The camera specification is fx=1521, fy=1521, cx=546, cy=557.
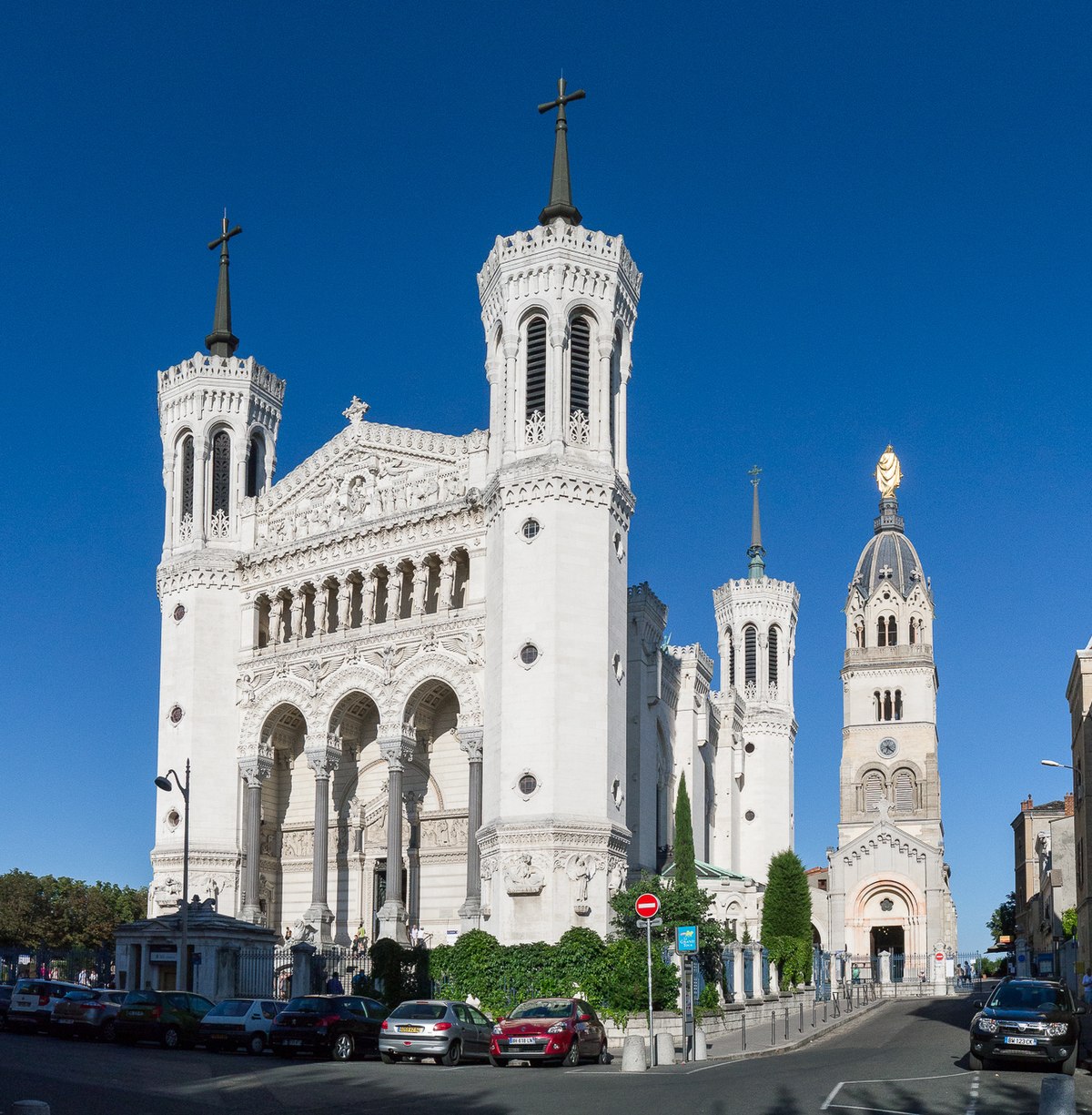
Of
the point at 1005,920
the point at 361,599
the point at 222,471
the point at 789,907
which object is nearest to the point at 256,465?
the point at 222,471

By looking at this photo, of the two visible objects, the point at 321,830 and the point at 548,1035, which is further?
the point at 321,830

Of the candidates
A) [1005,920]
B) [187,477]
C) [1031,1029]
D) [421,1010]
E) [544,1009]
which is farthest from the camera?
[1005,920]

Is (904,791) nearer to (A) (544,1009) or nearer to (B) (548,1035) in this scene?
(A) (544,1009)

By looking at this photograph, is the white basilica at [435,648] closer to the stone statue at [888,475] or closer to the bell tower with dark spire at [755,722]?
the bell tower with dark spire at [755,722]

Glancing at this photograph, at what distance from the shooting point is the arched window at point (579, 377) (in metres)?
47.2

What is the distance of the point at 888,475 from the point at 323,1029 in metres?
96.8

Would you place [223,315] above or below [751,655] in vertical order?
above

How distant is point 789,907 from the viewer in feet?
203

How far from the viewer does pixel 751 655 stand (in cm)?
7981

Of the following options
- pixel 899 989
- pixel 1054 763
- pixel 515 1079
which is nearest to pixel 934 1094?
pixel 515 1079

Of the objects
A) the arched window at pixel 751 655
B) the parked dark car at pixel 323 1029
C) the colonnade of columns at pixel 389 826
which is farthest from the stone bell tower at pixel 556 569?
the arched window at pixel 751 655

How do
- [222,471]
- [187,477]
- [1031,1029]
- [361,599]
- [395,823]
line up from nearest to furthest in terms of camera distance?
[1031,1029] → [395,823] → [361,599] → [222,471] → [187,477]

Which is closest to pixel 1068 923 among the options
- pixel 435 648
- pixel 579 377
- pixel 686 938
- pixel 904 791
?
pixel 904 791

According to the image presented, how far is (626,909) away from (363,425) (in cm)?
2106
